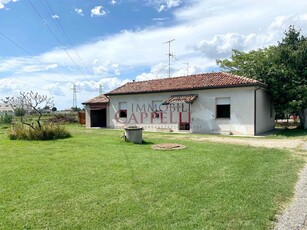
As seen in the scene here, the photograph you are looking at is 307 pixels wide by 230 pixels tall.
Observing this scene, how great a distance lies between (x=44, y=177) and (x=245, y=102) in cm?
1604

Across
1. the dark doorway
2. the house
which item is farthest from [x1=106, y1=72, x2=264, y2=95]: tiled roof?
the dark doorway

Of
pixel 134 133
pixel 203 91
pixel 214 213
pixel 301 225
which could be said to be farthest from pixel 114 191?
pixel 203 91

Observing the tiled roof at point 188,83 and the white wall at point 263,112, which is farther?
the white wall at point 263,112

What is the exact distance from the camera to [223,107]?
69.5 feet

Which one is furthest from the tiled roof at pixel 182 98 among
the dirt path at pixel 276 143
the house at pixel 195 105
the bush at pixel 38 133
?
the bush at pixel 38 133

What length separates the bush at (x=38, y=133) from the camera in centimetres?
1698

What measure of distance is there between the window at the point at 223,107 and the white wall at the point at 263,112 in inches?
85.0

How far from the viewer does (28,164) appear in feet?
30.2

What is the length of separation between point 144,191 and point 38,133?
12.8m

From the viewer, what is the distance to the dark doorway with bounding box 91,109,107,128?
31703 mm

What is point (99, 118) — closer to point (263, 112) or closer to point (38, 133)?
point (38, 133)

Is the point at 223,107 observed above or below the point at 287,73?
below

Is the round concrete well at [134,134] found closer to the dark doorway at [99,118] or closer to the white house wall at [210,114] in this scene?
the white house wall at [210,114]

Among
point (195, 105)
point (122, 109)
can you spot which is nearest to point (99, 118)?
point (122, 109)
